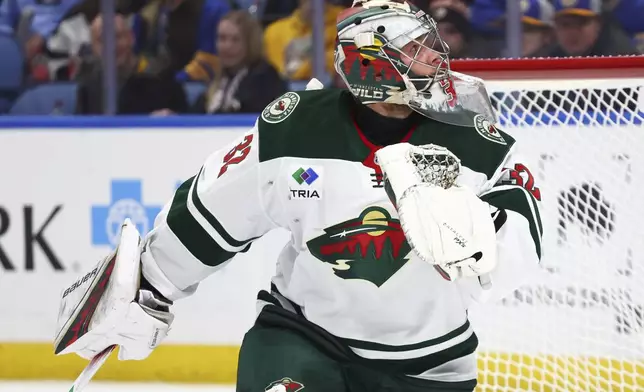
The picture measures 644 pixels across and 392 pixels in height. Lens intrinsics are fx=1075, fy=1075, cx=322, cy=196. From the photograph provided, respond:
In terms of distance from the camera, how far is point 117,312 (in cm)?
191

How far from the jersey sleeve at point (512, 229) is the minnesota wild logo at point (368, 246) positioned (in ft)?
0.44

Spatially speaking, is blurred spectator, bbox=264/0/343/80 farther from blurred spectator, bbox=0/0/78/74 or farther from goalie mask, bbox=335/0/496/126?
goalie mask, bbox=335/0/496/126

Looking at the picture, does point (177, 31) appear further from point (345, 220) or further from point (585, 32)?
point (345, 220)

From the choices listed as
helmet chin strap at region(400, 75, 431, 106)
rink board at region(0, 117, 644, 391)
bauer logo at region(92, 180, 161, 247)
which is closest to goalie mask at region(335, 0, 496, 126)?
helmet chin strap at region(400, 75, 431, 106)

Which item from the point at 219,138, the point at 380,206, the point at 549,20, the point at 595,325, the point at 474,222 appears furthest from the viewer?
the point at 549,20

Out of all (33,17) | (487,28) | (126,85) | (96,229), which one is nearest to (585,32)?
(487,28)

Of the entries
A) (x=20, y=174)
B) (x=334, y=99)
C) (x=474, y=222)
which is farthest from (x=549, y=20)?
(x=474, y=222)

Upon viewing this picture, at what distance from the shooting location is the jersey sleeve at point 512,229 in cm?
166

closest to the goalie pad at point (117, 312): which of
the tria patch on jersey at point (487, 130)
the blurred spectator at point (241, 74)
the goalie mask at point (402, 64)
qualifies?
the goalie mask at point (402, 64)

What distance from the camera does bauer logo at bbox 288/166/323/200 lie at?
181cm

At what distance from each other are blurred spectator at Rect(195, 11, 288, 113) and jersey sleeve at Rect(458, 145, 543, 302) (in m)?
2.18

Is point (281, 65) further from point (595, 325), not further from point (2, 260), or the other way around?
point (595, 325)

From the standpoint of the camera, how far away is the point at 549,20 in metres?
3.83

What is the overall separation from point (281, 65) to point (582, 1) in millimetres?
1133
